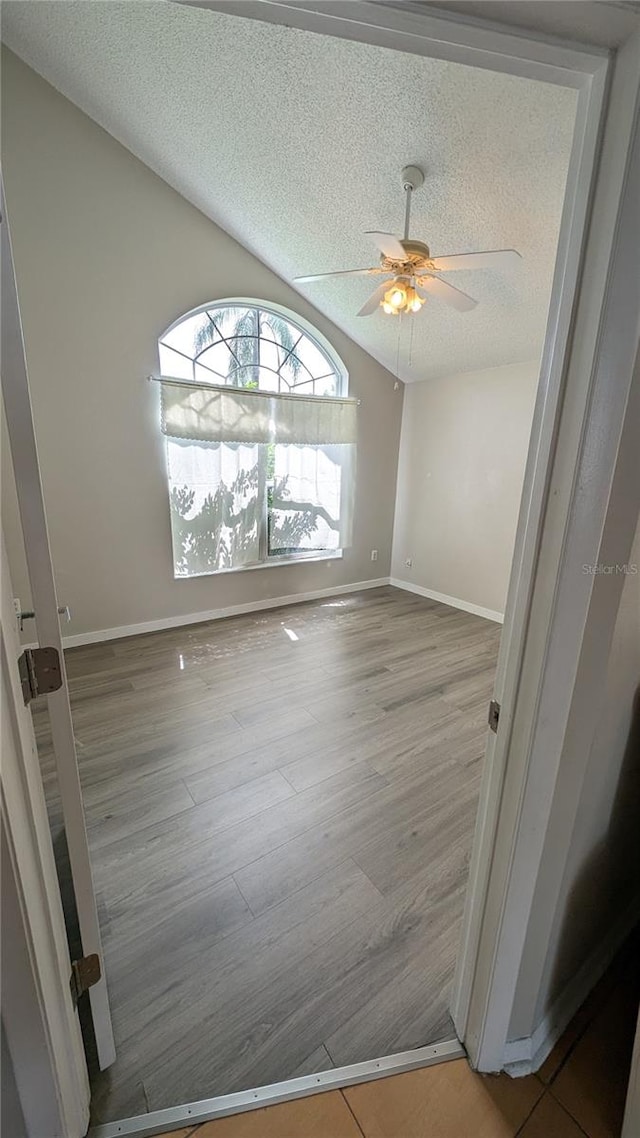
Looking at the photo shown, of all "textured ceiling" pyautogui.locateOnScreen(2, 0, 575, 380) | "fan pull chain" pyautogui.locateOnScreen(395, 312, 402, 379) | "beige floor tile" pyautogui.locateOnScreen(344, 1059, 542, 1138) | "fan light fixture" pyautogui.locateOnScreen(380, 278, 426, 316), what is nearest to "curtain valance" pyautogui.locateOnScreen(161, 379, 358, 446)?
"fan pull chain" pyautogui.locateOnScreen(395, 312, 402, 379)

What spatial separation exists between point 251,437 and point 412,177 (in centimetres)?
203

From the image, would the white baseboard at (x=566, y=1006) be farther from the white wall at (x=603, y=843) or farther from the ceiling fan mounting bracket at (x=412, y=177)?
the ceiling fan mounting bracket at (x=412, y=177)

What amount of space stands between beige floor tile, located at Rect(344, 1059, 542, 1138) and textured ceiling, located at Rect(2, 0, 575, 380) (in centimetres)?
315

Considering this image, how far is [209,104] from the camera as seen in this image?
2.24 meters

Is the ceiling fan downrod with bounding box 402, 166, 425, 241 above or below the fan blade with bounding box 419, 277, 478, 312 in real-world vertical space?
above

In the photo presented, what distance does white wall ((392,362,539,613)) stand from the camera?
379cm

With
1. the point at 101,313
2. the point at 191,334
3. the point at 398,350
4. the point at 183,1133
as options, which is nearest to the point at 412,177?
the point at 398,350

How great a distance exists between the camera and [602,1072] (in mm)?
1025

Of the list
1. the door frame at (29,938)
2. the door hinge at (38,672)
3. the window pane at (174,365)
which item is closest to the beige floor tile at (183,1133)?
the door frame at (29,938)

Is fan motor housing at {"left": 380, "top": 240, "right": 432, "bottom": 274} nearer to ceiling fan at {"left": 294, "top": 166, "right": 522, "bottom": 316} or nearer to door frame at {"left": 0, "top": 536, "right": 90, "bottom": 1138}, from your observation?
ceiling fan at {"left": 294, "top": 166, "right": 522, "bottom": 316}

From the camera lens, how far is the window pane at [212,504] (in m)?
3.48

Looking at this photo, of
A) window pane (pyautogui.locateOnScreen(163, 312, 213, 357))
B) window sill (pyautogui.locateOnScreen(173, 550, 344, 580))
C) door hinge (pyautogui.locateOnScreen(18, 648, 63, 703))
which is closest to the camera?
door hinge (pyautogui.locateOnScreen(18, 648, 63, 703))

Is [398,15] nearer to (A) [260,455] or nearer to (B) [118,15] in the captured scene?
(B) [118,15]

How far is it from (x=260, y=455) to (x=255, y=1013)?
11.5 feet
